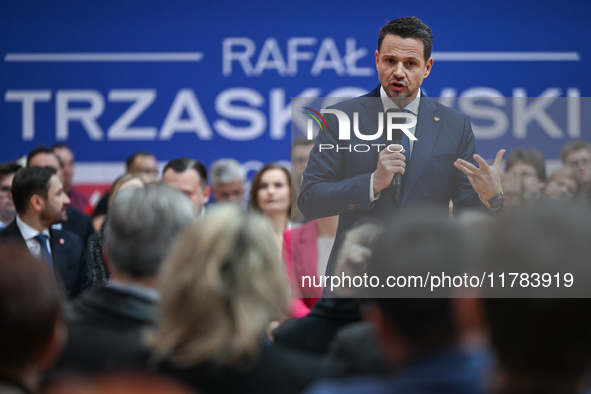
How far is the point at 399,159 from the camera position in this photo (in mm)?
1852

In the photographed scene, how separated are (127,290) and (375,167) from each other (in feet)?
2.70

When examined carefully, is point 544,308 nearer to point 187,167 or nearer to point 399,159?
point 399,159

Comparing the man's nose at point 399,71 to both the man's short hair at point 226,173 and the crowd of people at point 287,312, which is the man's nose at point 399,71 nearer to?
the crowd of people at point 287,312

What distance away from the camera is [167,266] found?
1229 millimetres

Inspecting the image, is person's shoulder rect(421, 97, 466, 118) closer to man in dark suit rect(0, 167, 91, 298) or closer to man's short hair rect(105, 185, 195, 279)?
man's short hair rect(105, 185, 195, 279)

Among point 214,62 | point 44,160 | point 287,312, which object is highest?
point 214,62

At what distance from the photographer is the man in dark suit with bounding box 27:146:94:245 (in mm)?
3678

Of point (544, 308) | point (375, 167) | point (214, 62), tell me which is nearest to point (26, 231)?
→ point (375, 167)

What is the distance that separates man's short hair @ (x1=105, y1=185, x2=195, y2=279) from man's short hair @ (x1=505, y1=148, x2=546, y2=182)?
964mm

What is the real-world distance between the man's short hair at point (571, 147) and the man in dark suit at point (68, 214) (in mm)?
2737

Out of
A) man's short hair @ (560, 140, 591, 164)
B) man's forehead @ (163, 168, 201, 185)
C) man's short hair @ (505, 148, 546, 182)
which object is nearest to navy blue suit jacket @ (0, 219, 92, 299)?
man's forehead @ (163, 168, 201, 185)

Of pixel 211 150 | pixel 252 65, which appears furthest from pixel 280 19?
pixel 211 150

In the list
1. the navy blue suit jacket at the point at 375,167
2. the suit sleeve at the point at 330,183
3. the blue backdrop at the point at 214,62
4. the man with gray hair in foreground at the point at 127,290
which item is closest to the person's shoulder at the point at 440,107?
the navy blue suit jacket at the point at 375,167

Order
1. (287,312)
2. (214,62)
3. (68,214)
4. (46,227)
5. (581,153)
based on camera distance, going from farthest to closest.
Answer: (214,62) → (68,214) → (46,227) → (581,153) → (287,312)
